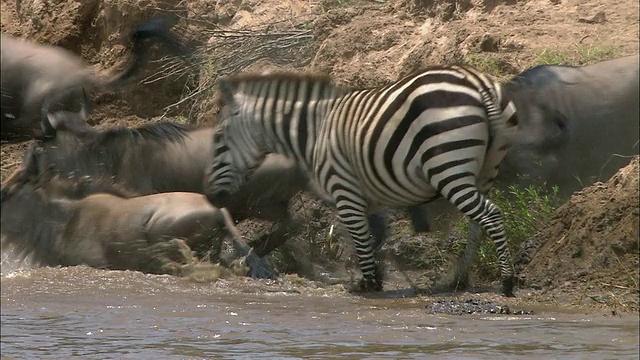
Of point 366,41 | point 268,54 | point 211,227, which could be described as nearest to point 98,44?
point 268,54

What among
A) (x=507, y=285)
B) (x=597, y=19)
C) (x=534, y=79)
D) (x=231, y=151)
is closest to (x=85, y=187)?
(x=231, y=151)

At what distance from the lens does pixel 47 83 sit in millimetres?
9828

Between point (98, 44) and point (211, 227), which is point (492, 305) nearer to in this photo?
point (211, 227)

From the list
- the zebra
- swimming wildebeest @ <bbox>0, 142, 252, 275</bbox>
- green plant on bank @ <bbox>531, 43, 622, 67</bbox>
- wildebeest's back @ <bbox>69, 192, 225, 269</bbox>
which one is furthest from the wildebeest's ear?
green plant on bank @ <bbox>531, 43, 622, 67</bbox>

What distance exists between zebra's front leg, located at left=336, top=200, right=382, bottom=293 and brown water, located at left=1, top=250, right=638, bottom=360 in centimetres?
22

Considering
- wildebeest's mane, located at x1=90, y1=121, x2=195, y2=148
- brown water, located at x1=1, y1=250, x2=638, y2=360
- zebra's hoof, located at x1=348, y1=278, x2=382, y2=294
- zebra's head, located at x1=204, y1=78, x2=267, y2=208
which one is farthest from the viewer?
wildebeest's mane, located at x1=90, y1=121, x2=195, y2=148

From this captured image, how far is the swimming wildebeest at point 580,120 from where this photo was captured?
329 inches

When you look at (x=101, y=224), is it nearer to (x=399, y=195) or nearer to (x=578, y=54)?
(x=399, y=195)

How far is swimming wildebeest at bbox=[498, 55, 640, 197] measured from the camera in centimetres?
835

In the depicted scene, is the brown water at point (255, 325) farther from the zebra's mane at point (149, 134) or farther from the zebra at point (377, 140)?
the zebra's mane at point (149, 134)

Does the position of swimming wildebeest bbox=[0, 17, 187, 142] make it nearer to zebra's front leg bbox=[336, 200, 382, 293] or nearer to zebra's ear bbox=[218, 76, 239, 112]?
zebra's ear bbox=[218, 76, 239, 112]

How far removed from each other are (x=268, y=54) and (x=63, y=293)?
3779 mm

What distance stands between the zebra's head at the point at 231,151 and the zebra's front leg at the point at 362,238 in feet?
3.44

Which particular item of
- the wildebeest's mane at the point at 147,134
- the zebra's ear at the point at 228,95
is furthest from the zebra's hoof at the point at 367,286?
the wildebeest's mane at the point at 147,134
